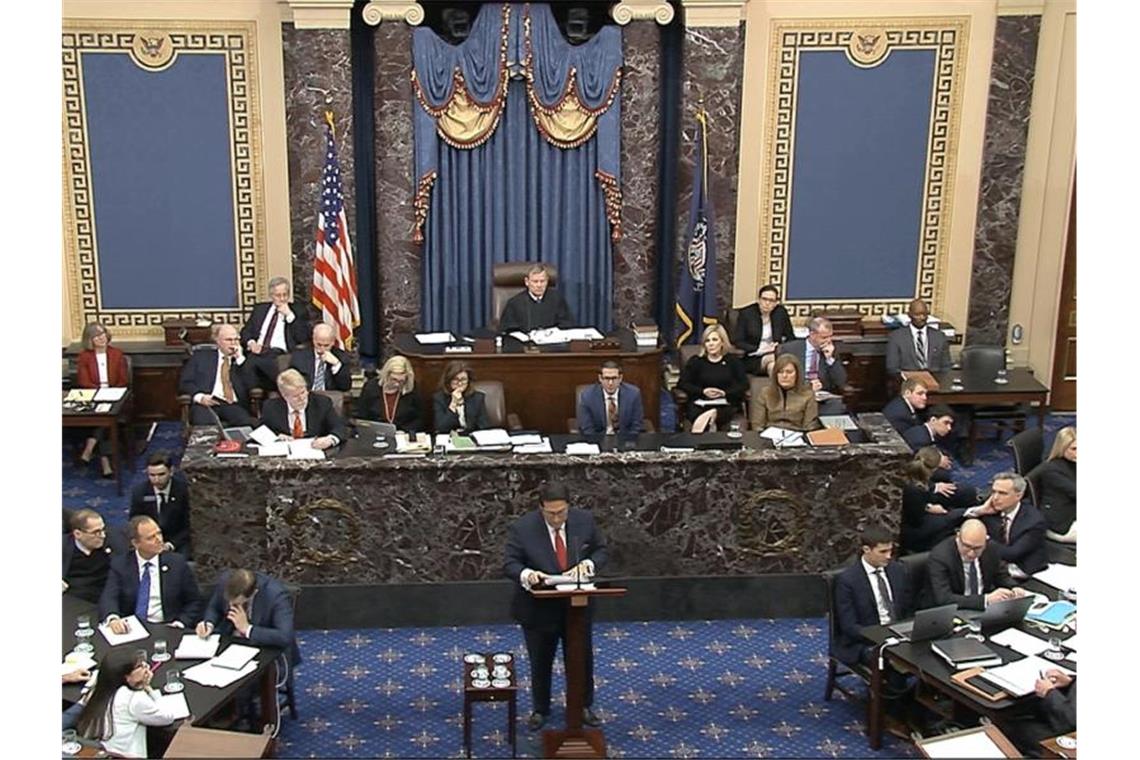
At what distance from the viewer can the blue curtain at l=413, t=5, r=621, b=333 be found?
11.6 m

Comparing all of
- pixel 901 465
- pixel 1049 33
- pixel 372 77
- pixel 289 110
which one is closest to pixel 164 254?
pixel 289 110

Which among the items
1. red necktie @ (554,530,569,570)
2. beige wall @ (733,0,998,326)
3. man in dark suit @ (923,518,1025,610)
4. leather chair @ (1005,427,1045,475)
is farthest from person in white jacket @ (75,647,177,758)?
beige wall @ (733,0,998,326)

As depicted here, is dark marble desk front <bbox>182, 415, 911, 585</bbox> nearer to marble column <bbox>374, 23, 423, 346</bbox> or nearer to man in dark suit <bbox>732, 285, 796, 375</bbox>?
man in dark suit <bbox>732, 285, 796, 375</bbox>

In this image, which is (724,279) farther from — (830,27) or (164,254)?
(164,254)

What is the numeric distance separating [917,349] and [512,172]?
158 inches

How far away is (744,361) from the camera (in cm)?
1139

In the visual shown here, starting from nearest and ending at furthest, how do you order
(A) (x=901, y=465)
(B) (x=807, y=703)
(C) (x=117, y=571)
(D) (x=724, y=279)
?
(C) (x=117, y=571), (B) (x=807, y=703), (A) (x=901, y=465), (D) (x=724, y=279)

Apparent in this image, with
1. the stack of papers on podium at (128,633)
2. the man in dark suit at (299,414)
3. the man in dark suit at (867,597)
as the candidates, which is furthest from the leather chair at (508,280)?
the stack of papers on podium at (128,633)

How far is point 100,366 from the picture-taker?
416 inches

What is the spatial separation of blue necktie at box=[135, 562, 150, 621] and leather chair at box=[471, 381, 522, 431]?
321cm

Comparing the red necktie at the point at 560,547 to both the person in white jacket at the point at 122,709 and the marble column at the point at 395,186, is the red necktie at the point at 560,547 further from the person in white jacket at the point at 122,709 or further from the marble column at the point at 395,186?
the marble column at the point at 395,186

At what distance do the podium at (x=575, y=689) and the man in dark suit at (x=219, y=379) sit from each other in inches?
169

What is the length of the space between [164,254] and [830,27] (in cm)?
644

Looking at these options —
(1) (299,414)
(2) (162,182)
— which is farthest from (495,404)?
(2) (162,182)
